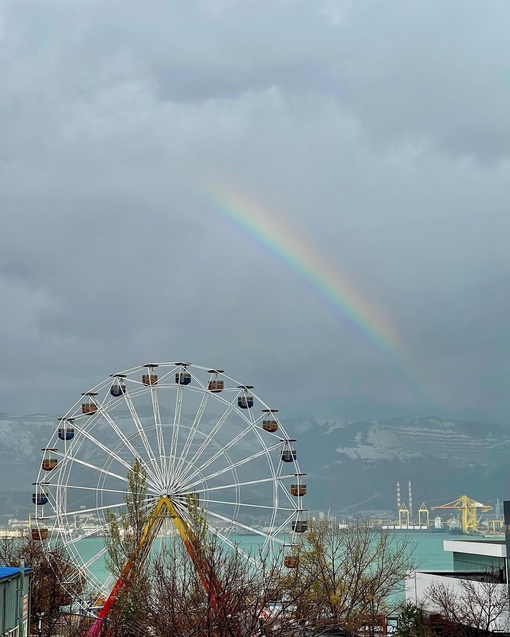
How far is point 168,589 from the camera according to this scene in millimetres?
33906

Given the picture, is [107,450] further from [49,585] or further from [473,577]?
[473,577]

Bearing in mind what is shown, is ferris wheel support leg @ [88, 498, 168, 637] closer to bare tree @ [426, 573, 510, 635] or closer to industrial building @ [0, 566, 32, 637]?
industrial building @ [0, 566, 32, 637]

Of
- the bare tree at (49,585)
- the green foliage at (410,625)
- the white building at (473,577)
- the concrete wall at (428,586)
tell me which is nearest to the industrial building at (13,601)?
the bare tree at (49,585)

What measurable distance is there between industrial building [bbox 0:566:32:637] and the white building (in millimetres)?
39114

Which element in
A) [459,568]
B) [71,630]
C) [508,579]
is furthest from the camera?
[459,568]

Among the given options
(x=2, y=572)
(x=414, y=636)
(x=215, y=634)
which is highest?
(x=2, y=572)

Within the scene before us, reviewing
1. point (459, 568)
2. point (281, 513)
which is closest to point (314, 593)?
point (281, 513)

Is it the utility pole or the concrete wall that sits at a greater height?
the utility pole

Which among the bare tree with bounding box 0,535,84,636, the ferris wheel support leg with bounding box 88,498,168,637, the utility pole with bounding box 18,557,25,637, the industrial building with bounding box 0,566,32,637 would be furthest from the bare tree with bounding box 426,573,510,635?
the industrial building with bounding box 0,566,32,637

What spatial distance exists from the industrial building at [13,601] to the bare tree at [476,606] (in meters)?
35.0

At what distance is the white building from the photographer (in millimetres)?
63938

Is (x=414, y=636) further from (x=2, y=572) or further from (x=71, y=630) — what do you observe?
(x=2, y=572)

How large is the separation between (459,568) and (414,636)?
78.9ft

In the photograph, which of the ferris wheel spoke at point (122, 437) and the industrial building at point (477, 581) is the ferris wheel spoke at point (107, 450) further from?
the industrial building at point (477, 581)
